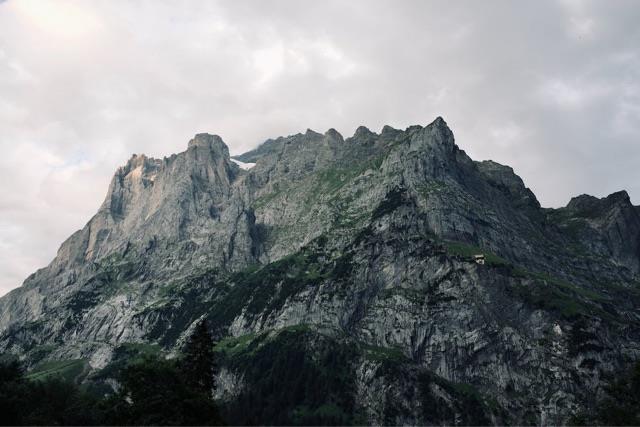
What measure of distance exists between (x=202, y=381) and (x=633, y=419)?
77.9 m

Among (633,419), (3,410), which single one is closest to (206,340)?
(3,410)

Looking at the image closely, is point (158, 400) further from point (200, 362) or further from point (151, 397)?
point (200, 362)

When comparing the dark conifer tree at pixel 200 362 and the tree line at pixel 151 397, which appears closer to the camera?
the tree line at pixel 151 397

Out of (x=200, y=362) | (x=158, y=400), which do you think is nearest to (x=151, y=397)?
(x=158, y=400)

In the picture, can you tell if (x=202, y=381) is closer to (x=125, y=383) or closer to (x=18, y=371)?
(x=125, y=383)

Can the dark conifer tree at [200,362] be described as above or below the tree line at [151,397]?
above

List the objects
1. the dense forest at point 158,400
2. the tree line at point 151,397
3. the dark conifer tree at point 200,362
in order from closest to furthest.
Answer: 1. the tree line at point 151,397
2. the dense forest at point 158,400
3. the dark conifer tree at point 200,362

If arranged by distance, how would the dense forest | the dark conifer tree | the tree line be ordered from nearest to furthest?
the tree line → the dense forest → the dark conifer tree

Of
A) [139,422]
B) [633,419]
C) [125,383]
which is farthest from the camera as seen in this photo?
[633,419]

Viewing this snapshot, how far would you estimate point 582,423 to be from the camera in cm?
12012

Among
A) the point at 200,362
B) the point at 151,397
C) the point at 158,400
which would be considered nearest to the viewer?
the point at 158,400

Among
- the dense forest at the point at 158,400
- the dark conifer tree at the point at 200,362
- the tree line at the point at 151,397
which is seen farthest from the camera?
the dark conifer tree at the point at 200,362

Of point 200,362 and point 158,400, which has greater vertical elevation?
point 200,362

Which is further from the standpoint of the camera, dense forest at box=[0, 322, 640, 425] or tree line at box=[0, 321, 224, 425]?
dense forest at box=[0, 322, 640, 425]
